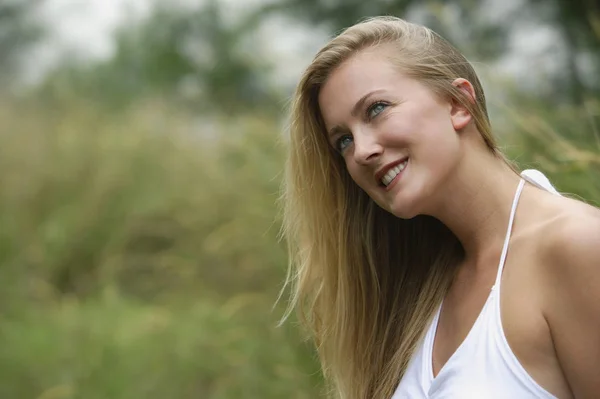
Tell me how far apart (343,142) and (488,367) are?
612 mm

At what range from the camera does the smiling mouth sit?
78.2 inches

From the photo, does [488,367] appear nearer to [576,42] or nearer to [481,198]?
[481,198]

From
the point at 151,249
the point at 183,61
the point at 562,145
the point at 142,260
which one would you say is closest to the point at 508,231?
the point at 562,145

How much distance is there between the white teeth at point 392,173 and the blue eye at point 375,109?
121mm

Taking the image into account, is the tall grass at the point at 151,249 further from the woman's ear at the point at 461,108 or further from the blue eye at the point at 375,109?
the blue eye at the point at 375,109

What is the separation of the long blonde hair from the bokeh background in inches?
28.7

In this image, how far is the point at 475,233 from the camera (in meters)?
2.04

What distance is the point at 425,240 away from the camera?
7.77 feet

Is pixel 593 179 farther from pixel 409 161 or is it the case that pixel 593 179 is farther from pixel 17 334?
pixel 17 334

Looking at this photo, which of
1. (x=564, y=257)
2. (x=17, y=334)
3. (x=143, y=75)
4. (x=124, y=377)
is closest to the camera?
(x=564, y=257)

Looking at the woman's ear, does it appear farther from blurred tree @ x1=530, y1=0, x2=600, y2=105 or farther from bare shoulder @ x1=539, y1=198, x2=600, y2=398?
blurred tree @ x1=530, y1=0, x2=600, y2=105

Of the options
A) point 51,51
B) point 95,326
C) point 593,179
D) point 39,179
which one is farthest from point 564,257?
point 51,51

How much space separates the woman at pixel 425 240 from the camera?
5.73 feet

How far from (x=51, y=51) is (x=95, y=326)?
428 cm
